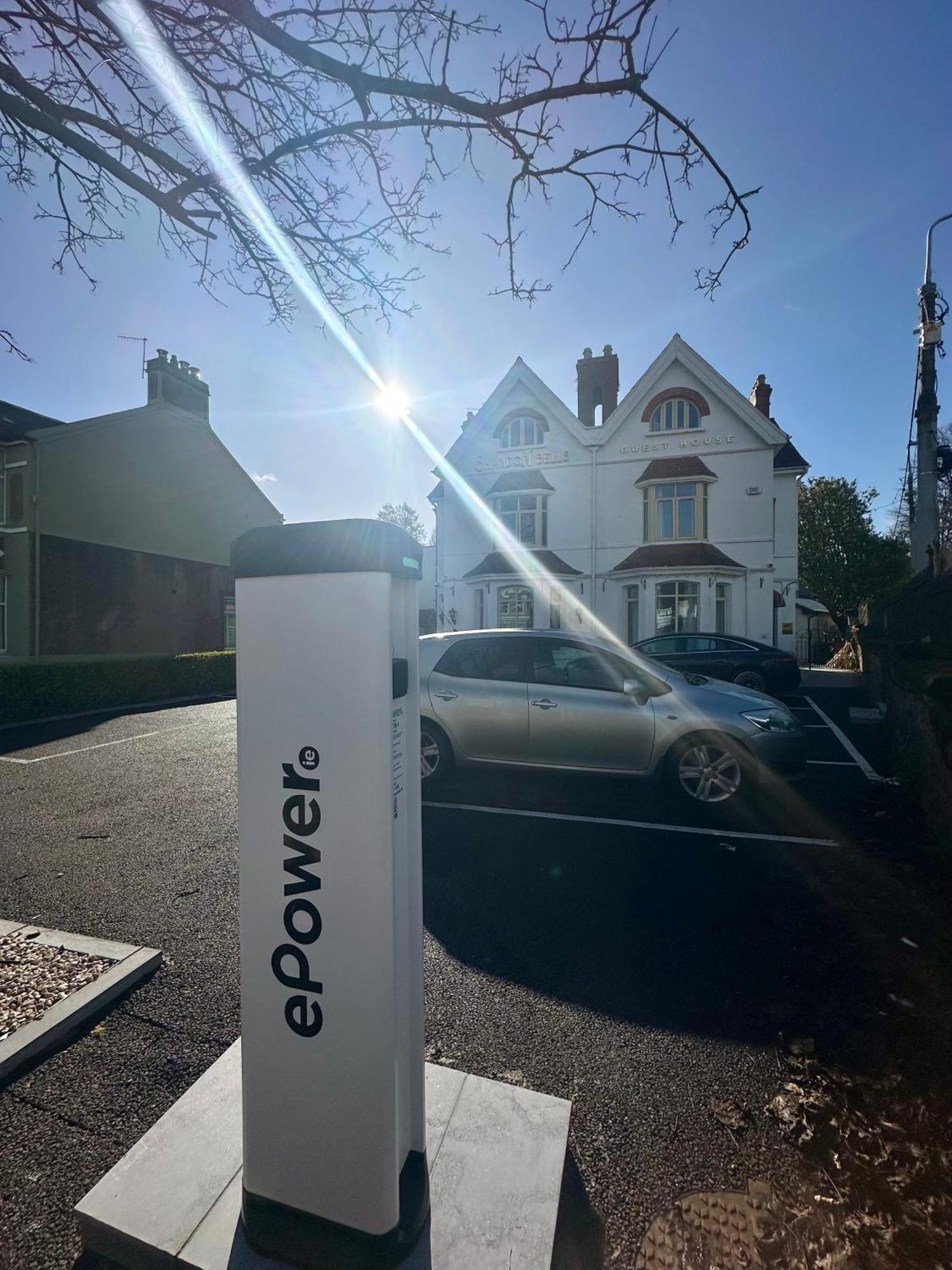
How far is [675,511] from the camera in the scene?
19656 millimetres

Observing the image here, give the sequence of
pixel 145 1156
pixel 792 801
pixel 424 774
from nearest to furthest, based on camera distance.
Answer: pixel 145 1156 → pixel 792 801 → pixel 424 774

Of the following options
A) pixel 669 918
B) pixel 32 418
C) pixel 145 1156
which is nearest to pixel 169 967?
pixel 145 1156

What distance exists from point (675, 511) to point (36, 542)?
63.9 ft

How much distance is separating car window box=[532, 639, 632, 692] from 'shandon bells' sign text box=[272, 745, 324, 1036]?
463 centimetres

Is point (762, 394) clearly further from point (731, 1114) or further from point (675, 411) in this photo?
point (731, 1114)

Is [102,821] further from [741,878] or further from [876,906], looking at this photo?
[876,906]

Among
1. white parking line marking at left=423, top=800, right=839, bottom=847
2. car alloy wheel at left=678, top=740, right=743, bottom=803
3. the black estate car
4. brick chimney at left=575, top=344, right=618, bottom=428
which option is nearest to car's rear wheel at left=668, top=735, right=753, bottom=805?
Result: car alloy wheel at left=678, top=740, right=743, bottom=803

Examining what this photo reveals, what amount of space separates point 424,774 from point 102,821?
3.07 m

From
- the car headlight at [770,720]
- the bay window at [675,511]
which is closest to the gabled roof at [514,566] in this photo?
the bay window at [675,511]

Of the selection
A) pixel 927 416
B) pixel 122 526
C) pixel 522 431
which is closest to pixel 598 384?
pixel 522 431

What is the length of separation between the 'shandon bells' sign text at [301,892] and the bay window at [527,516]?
20271 mm

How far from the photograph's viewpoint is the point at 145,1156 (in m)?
1.86

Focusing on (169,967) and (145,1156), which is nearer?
Result: (145,1156)

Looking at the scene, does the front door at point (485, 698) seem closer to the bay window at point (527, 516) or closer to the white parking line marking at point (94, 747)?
the white parking line marking at point (94, 747)
